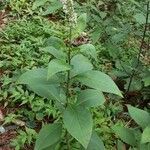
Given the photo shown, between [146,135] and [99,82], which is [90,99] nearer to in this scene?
[99,82]

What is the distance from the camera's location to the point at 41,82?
9.64ft

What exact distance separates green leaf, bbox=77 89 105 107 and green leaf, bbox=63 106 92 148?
0.31 feet

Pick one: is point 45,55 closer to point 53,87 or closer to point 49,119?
point 49,119

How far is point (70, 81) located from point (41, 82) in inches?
9.1

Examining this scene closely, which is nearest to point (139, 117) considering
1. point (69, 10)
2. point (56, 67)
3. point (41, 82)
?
point (41, 82)

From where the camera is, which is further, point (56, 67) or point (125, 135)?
point (125, 135)

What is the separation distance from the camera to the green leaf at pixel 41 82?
2.93 meters

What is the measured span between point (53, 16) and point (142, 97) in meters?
2.36

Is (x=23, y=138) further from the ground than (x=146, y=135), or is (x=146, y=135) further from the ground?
(x=146, y=135)

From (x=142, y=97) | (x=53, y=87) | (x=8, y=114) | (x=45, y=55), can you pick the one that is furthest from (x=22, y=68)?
(x=53, y=87)

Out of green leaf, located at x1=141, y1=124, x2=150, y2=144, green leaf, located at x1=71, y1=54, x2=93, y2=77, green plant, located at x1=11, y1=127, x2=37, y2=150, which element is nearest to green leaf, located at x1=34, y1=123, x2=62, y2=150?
green leaf, located at x1=71, y1=54, x2=93, y2=77

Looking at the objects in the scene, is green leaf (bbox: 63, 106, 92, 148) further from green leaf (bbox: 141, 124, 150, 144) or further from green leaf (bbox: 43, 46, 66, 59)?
green leaf (bbox: 141, 124, 150, 144)

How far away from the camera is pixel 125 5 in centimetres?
584

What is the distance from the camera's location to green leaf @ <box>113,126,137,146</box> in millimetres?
3445
